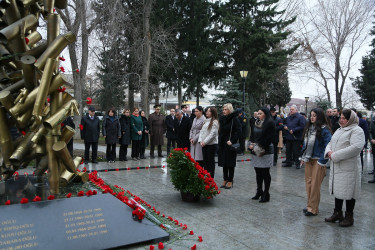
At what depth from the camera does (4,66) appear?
4844mm

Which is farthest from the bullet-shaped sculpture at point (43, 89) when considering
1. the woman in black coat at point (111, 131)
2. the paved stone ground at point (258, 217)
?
the woman in black coat at point (111, 131)

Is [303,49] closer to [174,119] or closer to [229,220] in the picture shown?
[174,119]

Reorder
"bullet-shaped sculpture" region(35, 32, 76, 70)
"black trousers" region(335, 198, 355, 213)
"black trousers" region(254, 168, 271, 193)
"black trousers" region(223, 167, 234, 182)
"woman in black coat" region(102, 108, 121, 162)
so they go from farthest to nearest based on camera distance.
Answer: 1. "woman in black coat" region(102, 108, 121, 162)
2. "black trousers" region(223, 167, 234, 182)
3. "black trousers" region(254, 168, 271, 193)
4. "black trousers" region(335, 198, 355, 213)
5. "bullet-shaped sculpture" region(35, 32, 76, 70)

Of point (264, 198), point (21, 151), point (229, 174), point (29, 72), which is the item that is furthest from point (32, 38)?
point (229, 174)

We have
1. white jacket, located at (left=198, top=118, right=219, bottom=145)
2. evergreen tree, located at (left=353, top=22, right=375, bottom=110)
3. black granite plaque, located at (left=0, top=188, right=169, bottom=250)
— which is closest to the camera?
black granite plaque, located at (left=0, top=188, right=169, bottom=250)

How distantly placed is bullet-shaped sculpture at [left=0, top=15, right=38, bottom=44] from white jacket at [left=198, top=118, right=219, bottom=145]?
4.21m

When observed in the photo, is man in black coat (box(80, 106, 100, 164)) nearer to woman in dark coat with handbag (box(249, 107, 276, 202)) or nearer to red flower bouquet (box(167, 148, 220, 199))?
red flower bouquet (box(167, 148, 220, 199))

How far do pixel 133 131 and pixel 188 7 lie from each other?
592 inches

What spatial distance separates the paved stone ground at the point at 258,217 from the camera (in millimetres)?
4312

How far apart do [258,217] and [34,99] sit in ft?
12.1

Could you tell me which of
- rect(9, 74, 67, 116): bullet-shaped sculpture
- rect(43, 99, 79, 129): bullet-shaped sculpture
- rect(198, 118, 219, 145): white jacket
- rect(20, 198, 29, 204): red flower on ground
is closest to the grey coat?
rect(198, 118, 219, 145): white jacket

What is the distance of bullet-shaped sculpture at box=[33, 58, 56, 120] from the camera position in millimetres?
4062

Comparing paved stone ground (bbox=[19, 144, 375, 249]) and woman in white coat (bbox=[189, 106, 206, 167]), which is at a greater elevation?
woman in white coat (bbox=[189, 106, 206, 167])

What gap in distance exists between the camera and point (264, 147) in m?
6.24
